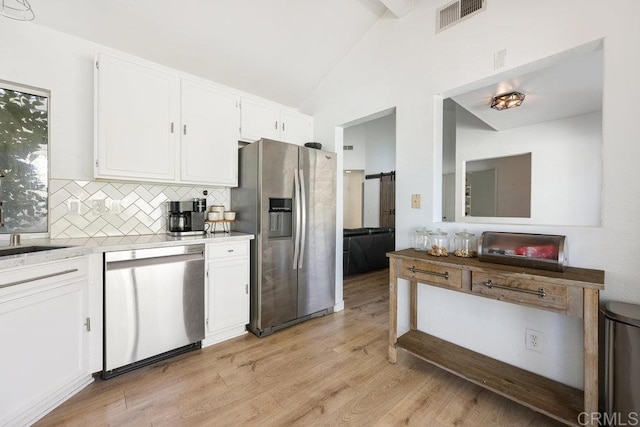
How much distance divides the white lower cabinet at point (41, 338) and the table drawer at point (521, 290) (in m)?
2.54

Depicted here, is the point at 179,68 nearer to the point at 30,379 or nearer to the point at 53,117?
the point at 53,117

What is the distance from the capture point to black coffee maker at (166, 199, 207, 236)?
2395 mm

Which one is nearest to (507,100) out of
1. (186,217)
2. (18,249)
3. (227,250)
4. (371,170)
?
(227,250)

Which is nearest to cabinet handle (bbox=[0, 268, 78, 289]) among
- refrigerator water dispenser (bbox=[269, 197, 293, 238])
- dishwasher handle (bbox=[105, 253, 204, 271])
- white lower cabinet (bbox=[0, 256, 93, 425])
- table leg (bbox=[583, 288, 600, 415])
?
white lower cabinet (bbox=[0, 256, 93, 425])

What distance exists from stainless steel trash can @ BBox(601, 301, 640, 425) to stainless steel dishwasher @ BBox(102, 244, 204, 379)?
261 cm

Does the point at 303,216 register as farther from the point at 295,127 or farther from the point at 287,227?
the point at 295,127

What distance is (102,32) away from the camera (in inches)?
83.6

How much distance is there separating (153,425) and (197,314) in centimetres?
82

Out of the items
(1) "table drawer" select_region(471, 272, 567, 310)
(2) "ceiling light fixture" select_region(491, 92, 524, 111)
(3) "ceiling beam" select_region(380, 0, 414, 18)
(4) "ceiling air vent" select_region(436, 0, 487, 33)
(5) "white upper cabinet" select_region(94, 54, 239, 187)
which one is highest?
(3) "ceiling beam" select_region(380, 0, 414, 18)

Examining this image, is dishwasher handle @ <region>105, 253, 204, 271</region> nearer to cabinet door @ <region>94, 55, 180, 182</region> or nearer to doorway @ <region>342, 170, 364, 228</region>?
cabinet door @ <region>94, 55, 180, 182</region>

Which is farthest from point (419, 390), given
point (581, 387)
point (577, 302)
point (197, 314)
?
point (197, 314)

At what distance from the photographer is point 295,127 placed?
10.6 ft

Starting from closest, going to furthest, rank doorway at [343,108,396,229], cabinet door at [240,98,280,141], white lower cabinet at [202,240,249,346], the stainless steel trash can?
the stainless steel trash can → white lower cabinet at [202,240,249,346] → cabinet door at [240,98,280,141] → doorway at [343,108,396,229]

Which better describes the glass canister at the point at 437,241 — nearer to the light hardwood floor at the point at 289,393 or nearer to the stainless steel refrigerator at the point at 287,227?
the light hardwood floor at the point at 289,393
